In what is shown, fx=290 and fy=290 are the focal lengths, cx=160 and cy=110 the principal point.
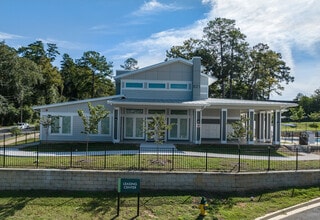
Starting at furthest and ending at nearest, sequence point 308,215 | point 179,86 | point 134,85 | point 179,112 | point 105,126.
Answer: point 179,86, point 134,85, point 179,112, point 105,126, point 308,215

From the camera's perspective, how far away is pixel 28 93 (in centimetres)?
5459

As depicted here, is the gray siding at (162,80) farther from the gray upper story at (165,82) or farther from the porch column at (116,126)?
the porch column at (116,126)

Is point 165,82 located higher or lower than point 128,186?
higher

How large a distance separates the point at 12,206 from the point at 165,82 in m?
16.6

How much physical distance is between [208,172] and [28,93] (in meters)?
49.4

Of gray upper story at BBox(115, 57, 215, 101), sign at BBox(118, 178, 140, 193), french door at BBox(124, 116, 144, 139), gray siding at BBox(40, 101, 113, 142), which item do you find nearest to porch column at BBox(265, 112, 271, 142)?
gray upper story at BBox(115, 57, 215, 101)

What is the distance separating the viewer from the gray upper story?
25531 mm

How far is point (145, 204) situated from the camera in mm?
12180

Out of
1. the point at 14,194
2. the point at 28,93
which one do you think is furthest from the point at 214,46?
the point at 14,194

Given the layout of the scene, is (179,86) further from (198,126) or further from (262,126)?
(262,126)

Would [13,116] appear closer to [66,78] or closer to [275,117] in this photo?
[66,78]

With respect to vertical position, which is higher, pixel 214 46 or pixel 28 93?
pixel 214 46

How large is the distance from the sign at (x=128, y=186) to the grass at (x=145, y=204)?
31.9 inches

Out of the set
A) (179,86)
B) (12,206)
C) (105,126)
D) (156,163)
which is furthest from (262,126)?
(12,206)
